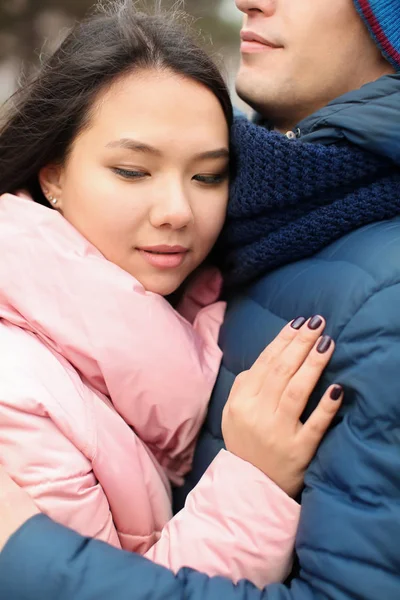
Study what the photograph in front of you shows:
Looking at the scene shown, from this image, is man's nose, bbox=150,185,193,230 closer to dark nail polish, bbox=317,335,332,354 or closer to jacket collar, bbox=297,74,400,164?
jacket collar, bbox=297,74,400,164

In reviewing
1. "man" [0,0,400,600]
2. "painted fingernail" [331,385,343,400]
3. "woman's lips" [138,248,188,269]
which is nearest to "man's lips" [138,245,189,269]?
"woman's lips" [138,248,188,269]

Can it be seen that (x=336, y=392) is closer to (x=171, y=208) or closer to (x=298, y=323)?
(x=298, y=323)

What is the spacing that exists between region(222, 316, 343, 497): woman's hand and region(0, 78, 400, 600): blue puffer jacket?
0.10ft

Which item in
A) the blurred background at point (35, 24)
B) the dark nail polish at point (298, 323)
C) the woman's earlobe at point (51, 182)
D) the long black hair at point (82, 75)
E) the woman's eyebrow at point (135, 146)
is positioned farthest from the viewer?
the blurred background at point (35, 24)

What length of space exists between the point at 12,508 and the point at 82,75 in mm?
1044

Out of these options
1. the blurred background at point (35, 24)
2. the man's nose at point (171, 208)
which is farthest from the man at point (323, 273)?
the blurred background at point (35, 24)

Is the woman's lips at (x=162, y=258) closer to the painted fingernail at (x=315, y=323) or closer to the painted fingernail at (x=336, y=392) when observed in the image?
the painted fingernail at (x=315, y=323)

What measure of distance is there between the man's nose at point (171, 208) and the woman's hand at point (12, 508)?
26.1 inches

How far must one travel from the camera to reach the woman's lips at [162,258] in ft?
5.21

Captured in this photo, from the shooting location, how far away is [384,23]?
1.61m

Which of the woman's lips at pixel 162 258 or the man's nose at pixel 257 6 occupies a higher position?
the man's nose at pixel 257 6

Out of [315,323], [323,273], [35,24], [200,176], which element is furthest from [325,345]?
[35,24]

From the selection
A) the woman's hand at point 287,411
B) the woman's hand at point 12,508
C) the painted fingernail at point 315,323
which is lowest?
the woman's hand at point 12,508

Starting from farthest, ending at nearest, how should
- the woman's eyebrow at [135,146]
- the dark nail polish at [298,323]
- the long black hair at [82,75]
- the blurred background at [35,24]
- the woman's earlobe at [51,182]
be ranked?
Result: the blurred background at [35,24] < the woman's earlobe at [51,182] < the long black hair at [82,75] < the woman's eyebrow at [135,146] < the dark nail polish at [298,323]
